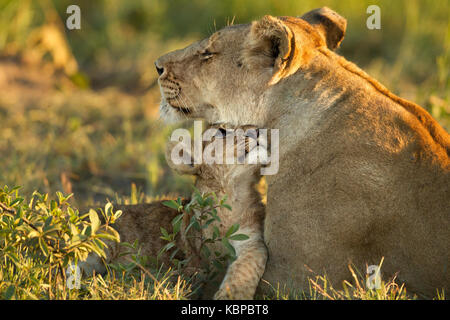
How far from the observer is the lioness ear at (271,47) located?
292cm

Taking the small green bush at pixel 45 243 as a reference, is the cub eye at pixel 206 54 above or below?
above

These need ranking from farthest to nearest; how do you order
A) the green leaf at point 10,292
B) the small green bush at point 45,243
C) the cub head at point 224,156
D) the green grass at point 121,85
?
the green grass at point 121,85 < the cub head at point 224,156 < the small green bush at point 45,243 < the green leaf at point 10,292

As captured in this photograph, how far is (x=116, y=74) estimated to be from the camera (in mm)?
8547

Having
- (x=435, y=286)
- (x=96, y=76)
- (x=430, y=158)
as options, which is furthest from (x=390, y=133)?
(x=96, y=76)

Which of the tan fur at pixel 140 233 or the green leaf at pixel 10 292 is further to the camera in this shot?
the tan fur at pixel 140 233

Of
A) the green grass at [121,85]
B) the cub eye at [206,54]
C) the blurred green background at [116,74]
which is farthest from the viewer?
the blurred green background at [116,74]

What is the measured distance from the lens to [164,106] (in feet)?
11.8

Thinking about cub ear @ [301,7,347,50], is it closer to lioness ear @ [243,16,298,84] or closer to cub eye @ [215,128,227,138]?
lioness ear @ [243,16,298,84]

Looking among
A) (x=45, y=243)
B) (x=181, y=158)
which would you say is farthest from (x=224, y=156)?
(x=45, y=243)

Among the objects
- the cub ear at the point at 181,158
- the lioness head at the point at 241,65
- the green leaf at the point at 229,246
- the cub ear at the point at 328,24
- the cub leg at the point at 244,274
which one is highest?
the cub ear at the point at 328,24

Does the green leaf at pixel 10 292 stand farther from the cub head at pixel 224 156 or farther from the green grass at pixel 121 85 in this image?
the cub head at pixel 224 156

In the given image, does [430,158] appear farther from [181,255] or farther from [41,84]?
[41,84]

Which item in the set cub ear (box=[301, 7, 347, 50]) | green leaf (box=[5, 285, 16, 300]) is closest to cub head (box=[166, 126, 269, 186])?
cub ear (box=[301, 7, 347, 50])

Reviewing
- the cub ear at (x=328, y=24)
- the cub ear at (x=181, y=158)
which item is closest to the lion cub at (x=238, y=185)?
the cub ear at (x=181, y=158)
